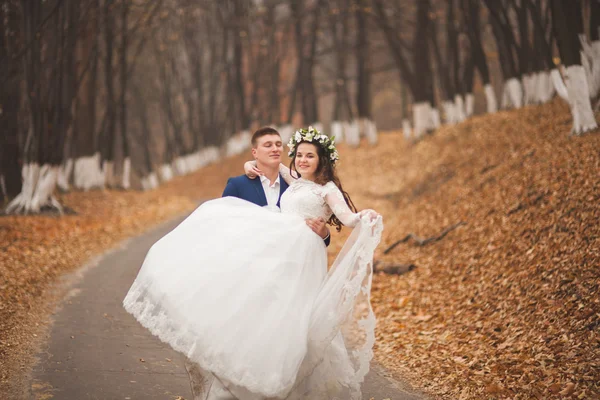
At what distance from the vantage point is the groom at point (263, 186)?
5.05 meters

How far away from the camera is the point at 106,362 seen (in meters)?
6.67

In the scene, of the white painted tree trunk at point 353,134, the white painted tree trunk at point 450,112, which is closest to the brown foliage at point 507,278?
the white painted tree trunk at point 450,112

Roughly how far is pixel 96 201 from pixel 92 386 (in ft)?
57.7

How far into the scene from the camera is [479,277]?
30.6ft

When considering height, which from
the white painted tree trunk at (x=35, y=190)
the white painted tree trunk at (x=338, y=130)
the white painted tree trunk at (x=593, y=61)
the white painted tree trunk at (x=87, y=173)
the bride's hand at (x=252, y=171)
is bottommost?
the white painted tree trunk at (x=338, y=130)

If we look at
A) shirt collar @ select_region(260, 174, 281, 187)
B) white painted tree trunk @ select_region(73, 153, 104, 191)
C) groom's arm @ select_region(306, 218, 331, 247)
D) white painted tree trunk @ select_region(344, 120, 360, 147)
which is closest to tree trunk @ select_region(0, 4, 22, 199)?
white painted tree trunk @ select_region(73, 153, 104, 191)

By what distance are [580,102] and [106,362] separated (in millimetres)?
9845

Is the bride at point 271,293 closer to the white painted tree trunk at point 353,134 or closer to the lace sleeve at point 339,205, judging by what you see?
the lace sleeve at point 339,205

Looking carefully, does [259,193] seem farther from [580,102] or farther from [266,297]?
[580,102]

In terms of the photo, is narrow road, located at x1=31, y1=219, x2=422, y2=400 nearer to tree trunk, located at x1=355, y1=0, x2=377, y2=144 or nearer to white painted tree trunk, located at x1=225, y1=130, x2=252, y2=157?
tree trunk, located at x1=355, y1=0, x2=377, y2=144

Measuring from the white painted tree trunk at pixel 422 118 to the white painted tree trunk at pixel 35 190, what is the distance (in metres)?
14.3

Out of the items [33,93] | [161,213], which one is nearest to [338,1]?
[161,213]

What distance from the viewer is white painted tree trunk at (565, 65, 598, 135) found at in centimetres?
1188

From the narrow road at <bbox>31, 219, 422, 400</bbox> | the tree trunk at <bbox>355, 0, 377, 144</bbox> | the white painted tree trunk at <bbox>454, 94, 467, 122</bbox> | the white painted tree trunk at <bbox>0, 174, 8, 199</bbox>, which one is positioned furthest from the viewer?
the tree trunk at <bbox>355, 0, 377, 144</bbox>
